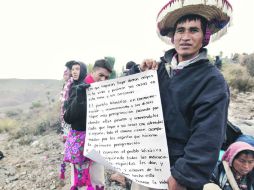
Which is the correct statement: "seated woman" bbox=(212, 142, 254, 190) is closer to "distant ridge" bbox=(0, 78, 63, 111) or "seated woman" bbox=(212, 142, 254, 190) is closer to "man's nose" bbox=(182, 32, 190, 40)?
"man's nose" bbox=(182, 32, 190, 40)

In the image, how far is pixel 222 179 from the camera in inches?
110

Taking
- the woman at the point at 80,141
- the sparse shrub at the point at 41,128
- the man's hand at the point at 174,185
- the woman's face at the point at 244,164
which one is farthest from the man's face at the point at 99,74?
the sparse shrub at the point at 41,128

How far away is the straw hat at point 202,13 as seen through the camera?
1760mm

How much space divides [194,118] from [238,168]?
1.52 meters

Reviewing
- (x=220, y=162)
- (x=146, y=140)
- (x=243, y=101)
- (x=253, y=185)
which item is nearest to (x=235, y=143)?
(x=220, y=162)

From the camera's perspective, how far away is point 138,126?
6.44 feet

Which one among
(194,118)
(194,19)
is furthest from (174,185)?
(194,19)

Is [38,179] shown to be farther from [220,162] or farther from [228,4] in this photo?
[228,4]

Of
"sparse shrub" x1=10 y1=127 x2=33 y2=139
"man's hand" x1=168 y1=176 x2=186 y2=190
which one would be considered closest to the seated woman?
"man's hand" x1=168 y1=176 x2=186 y2=190

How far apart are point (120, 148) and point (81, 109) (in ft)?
3.00

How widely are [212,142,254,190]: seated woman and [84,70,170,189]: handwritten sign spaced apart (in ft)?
3.93

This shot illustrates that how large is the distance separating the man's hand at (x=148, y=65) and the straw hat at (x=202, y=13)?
0.30 meters

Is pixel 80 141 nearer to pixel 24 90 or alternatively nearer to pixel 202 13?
pixel 202 13

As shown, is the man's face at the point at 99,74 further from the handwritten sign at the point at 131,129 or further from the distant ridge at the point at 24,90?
the distant ridge at the point at 24,90
